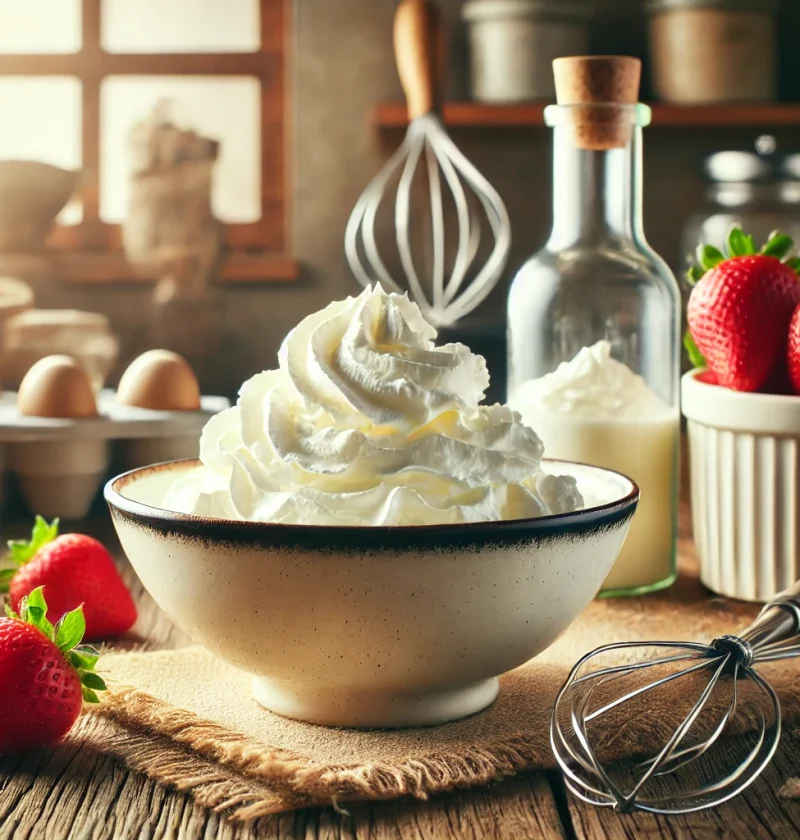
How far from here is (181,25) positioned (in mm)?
1854

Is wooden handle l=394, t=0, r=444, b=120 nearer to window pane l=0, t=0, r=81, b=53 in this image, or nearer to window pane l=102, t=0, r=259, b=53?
window pane l=102, t=0, r=259, b=53

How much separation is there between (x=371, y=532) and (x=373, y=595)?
33 mm

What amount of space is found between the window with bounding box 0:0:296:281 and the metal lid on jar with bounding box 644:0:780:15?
22.0 inches

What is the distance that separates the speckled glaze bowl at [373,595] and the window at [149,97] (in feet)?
4.13

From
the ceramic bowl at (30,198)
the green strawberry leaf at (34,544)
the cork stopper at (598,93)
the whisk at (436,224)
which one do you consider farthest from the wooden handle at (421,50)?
the green strawberry leaf at (34,544)

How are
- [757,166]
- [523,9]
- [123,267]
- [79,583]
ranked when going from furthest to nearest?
[123,267]
[523,9]
[757,166]
[79,583]

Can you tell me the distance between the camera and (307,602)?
565 millimetres

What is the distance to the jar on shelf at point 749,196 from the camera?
5.00 ft

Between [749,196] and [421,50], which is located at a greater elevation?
[421,50]

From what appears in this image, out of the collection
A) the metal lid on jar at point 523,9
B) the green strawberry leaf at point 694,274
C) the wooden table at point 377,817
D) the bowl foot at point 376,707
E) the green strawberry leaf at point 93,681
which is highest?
the metal lid on jar at point 523,9

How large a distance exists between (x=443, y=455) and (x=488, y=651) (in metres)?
0.10

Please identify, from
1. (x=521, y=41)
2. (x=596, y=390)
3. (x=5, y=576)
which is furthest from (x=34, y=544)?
(x=521, y=41)

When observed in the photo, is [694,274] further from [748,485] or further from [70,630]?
[70,630]

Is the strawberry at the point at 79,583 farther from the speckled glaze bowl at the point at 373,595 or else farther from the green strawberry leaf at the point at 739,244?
the green strawberry leaf at the point at 739,244
